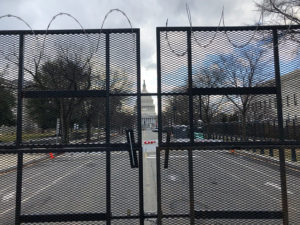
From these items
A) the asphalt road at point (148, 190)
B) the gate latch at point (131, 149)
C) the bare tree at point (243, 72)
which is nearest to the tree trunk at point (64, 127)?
the asphalt road at point (148, 190)

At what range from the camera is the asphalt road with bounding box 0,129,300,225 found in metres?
3.79

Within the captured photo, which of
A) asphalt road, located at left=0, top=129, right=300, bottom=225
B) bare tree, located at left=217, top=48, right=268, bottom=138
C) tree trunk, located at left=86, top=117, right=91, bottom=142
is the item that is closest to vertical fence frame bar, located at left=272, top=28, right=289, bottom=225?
bare tree, located at left=217, top=48, right=268, bottom=138

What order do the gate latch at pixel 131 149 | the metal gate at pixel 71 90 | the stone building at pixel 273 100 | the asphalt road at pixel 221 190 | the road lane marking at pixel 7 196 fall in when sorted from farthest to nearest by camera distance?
the road lane marking at pixel 7 196 < the asphalt road at pixel 221 190 < the stone building at pixel 273 100 < the metal gate at pixel 71 90 < the gate latch at pixel 131 149

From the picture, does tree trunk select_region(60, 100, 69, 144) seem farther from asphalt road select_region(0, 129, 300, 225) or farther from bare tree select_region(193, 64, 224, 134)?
bare tree select_region(193, 64, 224, 134)

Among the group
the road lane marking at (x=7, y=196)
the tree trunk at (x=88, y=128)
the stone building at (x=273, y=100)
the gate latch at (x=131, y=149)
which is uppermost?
the stone building at (x=273, y=100)

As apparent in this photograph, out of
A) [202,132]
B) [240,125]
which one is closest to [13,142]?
[202,132]

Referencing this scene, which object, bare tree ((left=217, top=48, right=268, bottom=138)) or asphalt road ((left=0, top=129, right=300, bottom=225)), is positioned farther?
asphalt road ((left=0, top=129, right=300, bottom=225))

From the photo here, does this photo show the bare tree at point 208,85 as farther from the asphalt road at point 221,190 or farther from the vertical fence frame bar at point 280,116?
the vertical fence frame bar at point 280,116

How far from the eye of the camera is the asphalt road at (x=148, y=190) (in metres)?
3.79

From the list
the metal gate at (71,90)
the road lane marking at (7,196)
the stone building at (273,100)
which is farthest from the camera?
the road lane marking at (7,196)

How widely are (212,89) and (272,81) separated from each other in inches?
40.8

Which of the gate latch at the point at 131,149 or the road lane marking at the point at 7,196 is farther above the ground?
the gate latch at the point at 131,149

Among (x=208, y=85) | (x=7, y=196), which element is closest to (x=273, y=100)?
(x=208, y=85)

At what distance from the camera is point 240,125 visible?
148 inches
